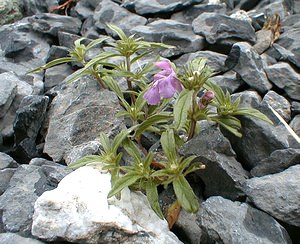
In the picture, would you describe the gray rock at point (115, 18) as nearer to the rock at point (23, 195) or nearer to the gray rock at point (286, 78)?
the gray rock at point (286, 78)

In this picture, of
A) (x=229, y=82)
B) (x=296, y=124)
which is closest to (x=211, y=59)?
(x=229, y=82)

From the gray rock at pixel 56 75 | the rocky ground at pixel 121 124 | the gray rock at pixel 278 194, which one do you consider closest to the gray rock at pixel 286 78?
the rocky ground at pixel 121 124

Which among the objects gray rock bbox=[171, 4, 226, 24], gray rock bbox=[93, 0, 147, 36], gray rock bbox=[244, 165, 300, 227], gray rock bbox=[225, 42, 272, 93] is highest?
gray rock bbox=[244, 165, 300, 227]

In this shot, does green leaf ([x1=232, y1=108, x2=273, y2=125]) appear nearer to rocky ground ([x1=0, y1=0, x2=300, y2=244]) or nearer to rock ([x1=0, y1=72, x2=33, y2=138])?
rocky ground ([x1=0, y1=0, x2=300, y2=244])

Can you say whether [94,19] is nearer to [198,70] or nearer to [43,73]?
[43,73]

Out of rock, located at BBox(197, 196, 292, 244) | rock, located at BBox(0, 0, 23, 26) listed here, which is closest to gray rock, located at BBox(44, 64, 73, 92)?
rock, located at BBox(0, 0, 23, 26)

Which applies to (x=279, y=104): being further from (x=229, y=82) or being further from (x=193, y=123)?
(x=193, y=123)

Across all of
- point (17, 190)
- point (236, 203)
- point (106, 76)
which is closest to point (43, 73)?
point (106, 76)
